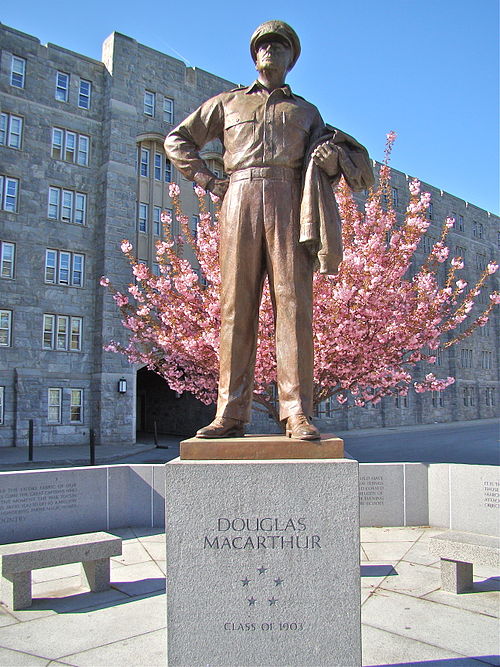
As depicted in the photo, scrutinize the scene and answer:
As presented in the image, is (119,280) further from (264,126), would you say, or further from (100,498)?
(264,126)

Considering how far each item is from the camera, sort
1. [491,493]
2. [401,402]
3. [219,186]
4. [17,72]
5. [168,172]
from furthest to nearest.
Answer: [401,402] < [168,172] < [17,72] < [491,493] < [219,186]

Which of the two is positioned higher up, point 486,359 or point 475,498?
point 486,359

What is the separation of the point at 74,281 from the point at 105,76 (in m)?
8.92

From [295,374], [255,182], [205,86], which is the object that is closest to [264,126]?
[255,182]

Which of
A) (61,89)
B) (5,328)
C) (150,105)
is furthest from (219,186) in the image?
(150,105)

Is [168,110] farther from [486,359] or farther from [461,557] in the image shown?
[486,359]

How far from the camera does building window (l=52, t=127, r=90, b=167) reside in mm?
24080

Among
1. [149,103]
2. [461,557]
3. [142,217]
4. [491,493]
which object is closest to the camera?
[461,557]

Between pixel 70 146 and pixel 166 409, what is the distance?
1426 centimetres

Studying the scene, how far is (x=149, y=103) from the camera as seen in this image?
26250 millimetres

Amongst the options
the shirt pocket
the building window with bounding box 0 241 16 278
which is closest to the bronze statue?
the shirt pocket

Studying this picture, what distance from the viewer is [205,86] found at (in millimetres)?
28047

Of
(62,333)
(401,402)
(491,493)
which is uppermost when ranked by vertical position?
(62,333)

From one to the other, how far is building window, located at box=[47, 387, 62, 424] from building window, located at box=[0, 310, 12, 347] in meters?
2.41
